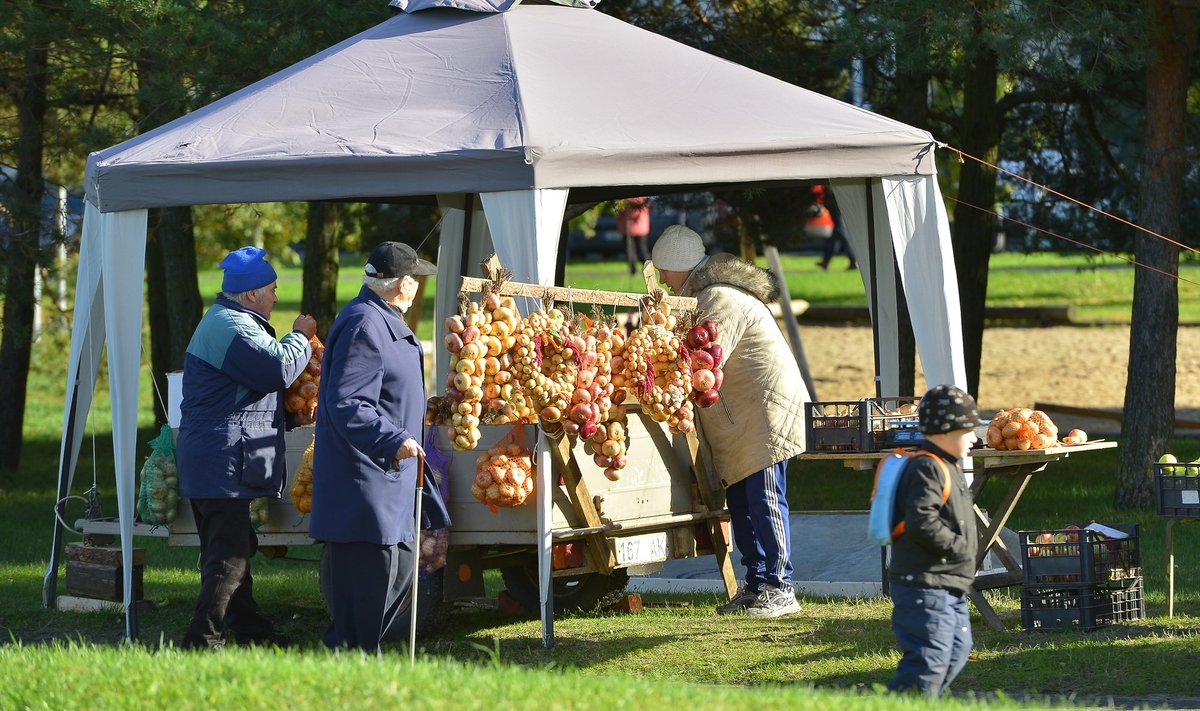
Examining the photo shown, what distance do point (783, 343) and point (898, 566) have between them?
2.67 meters

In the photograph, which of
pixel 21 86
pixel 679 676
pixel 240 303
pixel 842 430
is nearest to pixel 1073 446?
pixel 842 430

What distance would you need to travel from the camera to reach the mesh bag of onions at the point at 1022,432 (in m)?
7.25

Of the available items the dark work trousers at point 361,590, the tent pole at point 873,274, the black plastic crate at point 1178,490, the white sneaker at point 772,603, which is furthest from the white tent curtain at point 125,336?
the black plastic crate at point 1178,490

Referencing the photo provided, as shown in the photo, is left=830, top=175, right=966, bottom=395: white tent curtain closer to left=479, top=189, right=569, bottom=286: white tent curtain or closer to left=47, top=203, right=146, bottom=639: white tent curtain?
left=479, top=189, right=569, bottom=286: white tent curtain

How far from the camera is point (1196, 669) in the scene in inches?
249

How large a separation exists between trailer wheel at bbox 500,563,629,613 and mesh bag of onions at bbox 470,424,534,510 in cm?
131

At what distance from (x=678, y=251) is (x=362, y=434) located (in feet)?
8.52

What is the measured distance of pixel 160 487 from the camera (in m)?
7.72

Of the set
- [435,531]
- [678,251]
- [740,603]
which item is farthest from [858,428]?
[435,531]

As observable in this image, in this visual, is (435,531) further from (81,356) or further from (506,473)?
(81,356)

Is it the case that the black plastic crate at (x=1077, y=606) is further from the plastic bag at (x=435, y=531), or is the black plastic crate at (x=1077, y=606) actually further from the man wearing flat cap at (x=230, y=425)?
the man wearing flat cap at (x=230, y=425)

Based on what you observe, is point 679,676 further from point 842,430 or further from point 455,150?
point 455,150

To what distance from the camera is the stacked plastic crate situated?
7.04m

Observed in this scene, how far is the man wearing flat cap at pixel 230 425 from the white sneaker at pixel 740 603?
7.67ft
